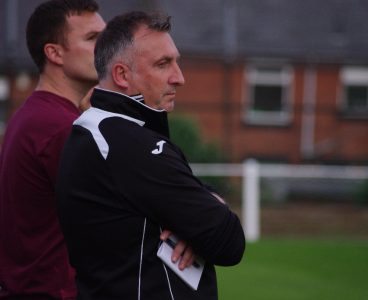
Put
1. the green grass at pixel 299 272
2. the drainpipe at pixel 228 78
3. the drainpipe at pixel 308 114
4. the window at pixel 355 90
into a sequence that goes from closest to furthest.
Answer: the green grass at pixel 299 272, the drainpipe at pixel 228 78, the drainpipe at pixel 308 114, the window at pixel 355 90

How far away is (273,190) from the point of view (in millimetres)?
14461

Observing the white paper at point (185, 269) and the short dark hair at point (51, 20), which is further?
the short dark hair at point (51, 20)

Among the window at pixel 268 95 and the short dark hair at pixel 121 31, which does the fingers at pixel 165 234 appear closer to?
the short dark hair at pixel 121 31

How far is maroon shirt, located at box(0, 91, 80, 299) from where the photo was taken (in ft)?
9.89

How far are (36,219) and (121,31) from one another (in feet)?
2.70

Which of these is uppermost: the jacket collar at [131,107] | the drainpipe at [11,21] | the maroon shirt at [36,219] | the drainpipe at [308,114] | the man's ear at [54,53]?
the man's ear at [54,53]

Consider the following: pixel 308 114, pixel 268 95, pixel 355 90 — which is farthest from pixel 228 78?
pixel 355 90

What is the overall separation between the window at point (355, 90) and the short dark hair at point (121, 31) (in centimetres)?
2040

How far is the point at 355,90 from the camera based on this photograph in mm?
22875

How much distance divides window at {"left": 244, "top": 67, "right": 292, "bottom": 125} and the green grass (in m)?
10.9

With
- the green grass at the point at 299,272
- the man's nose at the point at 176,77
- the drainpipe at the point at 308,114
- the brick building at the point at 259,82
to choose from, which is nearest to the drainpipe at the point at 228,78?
the brick building at the point at 259,82

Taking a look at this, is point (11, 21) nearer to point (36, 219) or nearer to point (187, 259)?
point (36, 219)

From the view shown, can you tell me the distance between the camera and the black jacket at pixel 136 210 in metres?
2.43

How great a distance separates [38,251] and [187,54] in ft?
62.9
